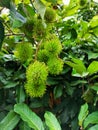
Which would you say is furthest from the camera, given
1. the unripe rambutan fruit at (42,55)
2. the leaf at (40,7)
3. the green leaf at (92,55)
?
the green leaf at (92,55)

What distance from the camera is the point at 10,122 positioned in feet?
3.15

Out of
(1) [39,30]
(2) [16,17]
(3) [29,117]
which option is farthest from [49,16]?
(3) [29,117]

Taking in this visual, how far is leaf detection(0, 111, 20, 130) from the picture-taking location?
0.95m

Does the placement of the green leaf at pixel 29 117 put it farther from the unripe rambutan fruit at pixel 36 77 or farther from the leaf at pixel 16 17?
the leaf at pixel 16 17

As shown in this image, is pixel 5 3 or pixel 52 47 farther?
pixel 52 47

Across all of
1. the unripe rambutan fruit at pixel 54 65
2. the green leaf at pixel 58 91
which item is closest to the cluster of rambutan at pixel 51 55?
the unripe rambutan fruit at pixel 54 65

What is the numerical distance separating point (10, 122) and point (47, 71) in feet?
0.63

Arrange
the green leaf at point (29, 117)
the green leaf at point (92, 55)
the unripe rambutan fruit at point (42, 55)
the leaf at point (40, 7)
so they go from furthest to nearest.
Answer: the green leaf at point (92, 55)
the unripe rambutan fruit at point (42, 55)
the green leaf at point (29, 117)
the leaf at point (40, 7)

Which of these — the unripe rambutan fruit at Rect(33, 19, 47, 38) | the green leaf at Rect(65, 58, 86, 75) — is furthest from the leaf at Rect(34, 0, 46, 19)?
the green leaf at Rect(65, 58, 86, 75)

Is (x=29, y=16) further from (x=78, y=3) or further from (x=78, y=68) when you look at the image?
(x=78, y=3)

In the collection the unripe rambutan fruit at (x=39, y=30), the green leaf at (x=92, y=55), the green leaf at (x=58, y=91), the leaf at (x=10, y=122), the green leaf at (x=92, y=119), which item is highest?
the unripe rambutan fruit at (x=39, y=30)

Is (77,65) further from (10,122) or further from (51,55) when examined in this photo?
(10,122)

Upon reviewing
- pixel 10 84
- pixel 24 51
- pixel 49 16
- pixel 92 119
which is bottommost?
pixel 92 119

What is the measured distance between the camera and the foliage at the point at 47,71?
91 cm
